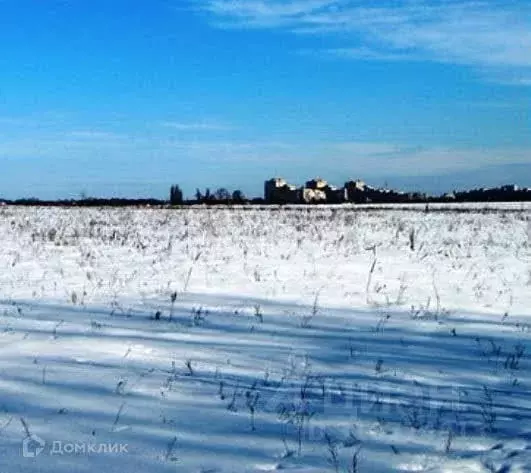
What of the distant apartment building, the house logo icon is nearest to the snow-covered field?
the house logo icon

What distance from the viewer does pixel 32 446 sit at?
3.26 meters

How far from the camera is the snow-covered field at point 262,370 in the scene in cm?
329

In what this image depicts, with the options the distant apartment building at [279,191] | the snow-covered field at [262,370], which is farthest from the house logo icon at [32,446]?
the distant apartment building at [279,191]

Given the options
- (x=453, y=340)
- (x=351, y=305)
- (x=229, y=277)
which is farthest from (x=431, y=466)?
(x=229, y=277)

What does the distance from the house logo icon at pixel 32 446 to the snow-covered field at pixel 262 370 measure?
12 millimetres

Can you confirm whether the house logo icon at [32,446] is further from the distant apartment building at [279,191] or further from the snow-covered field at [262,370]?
the distant apartment building at [279,191]

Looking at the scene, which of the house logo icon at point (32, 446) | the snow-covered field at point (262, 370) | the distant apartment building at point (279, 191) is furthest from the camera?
the distant apartment building at point (279, 191)

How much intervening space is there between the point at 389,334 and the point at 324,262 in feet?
16.3

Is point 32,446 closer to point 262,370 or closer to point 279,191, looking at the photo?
point 262,370

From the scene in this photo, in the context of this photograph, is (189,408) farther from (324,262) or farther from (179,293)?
(324,262)

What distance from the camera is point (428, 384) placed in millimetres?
4406

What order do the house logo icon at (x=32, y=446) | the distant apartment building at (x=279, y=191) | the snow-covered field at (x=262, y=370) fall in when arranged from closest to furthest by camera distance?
the house logo icon at (x=32, y=446), the snow-covered field at (x=262, y=370), the distant apartment building at (x=279, y=191)

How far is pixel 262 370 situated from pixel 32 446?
1.76m

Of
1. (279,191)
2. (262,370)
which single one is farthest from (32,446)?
(279,191)
